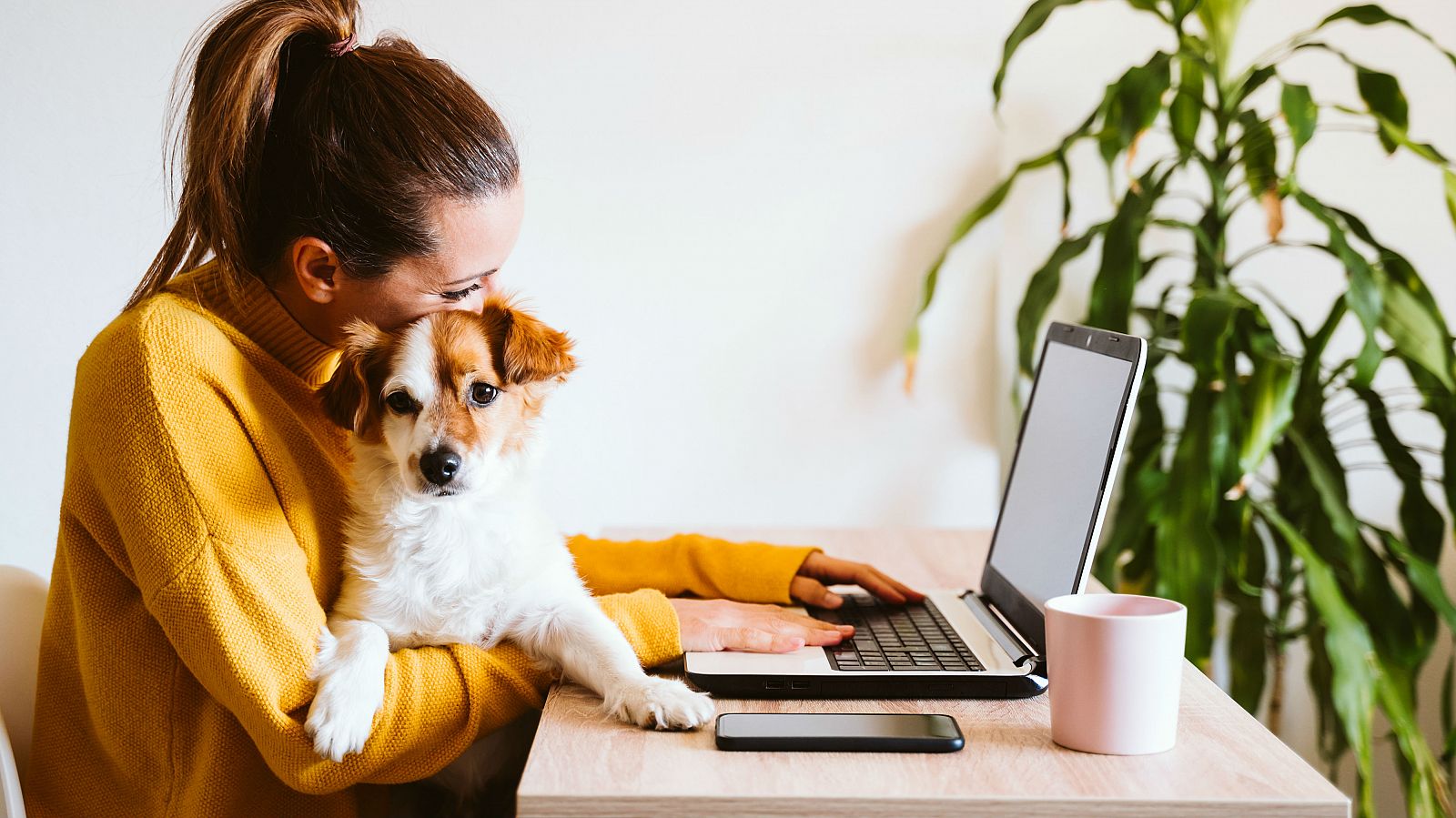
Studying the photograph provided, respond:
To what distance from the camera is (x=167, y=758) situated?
981 millimetres

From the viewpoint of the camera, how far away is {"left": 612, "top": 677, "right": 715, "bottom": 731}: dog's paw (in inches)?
33.8

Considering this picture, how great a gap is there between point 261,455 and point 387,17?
1.35 metres

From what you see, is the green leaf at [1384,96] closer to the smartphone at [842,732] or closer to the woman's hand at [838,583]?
the woman's hand at [838,583]

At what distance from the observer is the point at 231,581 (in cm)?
88

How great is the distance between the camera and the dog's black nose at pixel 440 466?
3.40 ft

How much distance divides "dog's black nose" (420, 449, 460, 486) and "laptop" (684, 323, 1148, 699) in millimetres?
295

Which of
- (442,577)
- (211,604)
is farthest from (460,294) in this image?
(211,604)

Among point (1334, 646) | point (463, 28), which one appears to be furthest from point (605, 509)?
point (1334, 646)

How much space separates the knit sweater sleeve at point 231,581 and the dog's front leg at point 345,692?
0.04 feet

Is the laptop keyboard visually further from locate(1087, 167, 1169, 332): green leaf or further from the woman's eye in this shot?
locate(1087, 167, 1169, 332): green leaf

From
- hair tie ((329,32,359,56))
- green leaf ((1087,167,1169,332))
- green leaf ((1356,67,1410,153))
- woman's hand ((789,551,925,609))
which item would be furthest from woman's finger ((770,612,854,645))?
green leaf ((1356,67,1410,153))

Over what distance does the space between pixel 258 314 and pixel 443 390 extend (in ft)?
0.66

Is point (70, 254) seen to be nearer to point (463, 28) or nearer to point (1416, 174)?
point (463, 28)

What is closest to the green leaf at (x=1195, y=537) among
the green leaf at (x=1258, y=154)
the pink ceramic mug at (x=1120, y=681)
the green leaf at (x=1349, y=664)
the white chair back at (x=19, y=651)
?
the green leaf at (x=1349, y=664)
